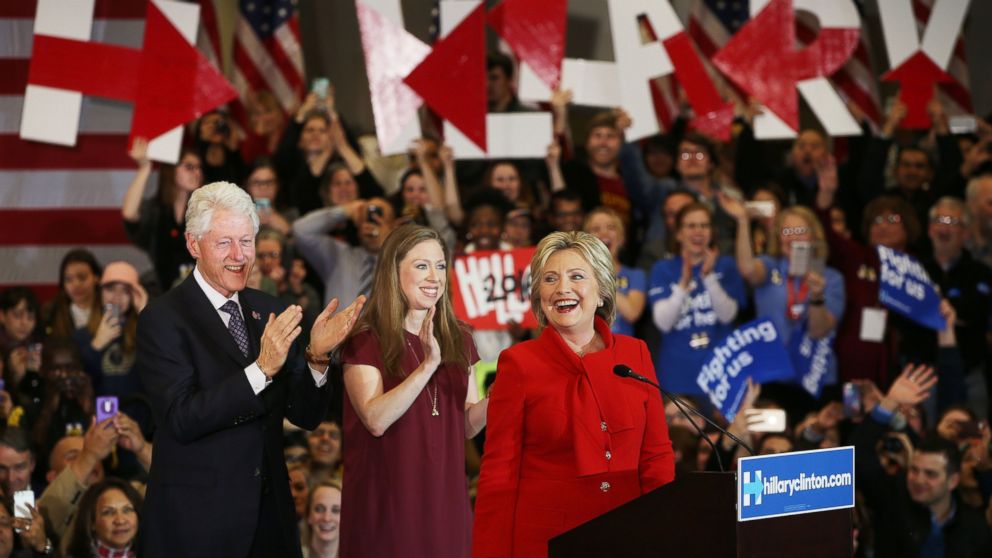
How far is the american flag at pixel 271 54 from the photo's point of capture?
9086mm

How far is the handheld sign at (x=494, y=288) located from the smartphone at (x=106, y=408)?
5.64ft

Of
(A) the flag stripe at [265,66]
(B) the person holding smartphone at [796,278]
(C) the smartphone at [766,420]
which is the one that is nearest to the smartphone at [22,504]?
(C) the smartphone at [766,420]

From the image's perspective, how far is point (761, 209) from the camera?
293 inches

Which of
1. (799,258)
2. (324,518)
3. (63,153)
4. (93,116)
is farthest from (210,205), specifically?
(63,153)

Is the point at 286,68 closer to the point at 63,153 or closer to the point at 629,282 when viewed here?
the point at 63,153

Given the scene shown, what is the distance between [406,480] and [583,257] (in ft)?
2.78

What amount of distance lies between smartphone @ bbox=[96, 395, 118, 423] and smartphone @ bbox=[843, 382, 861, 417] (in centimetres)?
331

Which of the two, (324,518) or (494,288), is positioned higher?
(494,288)

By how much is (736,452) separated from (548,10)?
297 centimetres

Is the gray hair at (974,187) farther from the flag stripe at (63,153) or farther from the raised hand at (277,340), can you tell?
the raised hand at (277,340)

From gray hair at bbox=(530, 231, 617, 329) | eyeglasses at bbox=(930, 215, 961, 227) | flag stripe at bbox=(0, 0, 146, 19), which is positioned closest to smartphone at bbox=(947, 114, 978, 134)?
eyeglasses at bbox=(930, 215, 961, 227)

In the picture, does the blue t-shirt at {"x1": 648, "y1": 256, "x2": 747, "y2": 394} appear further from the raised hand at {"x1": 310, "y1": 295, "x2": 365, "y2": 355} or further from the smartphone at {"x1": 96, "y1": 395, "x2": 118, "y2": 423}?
the raised hand at {"x1": 310, "y1": 295, "x2": 365, "y2": 355}

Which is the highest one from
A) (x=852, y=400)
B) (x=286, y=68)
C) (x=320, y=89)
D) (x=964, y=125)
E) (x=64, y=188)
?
(x=286, y=68)

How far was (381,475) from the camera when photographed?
12.7 ft
